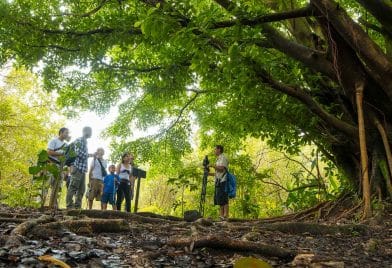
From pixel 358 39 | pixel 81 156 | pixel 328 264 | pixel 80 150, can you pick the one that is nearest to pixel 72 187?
pixel 81 156

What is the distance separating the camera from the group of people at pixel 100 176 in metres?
7.89

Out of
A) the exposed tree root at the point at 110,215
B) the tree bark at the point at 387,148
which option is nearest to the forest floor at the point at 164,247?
the exposed tree root at the point at 110,215

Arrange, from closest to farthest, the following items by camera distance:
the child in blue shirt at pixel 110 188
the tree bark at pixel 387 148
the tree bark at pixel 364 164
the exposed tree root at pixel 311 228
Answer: the exposed tree root at pixel 311 228 → the tree bark at pixel 364 164 → the tree bark at pixel 387 148 → the child in blue shirt at pixel 110 188

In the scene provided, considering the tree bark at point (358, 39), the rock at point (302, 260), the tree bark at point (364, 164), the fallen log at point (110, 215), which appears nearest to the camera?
the rock at point (302, 260)

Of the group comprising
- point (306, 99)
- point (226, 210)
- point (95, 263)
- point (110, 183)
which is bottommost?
point (95, 263)

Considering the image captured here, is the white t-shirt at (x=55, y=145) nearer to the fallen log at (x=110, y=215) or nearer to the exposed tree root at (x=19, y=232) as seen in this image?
the fallen log at (x=110, y=215)

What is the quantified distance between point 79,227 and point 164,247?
1.04 m

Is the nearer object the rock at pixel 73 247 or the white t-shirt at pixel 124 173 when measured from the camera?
the rock at pixel 73 247

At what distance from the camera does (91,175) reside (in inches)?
357

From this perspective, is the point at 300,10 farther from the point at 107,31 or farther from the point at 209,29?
the point at 107,31

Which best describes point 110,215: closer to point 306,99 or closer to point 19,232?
point 19,232

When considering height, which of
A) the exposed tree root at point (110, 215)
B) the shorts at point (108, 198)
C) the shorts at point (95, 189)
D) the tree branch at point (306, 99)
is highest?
the tree branch at point (306, 99)

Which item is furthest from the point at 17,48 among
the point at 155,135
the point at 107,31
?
the point at 155,135

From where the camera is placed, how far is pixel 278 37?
6.53 metres
